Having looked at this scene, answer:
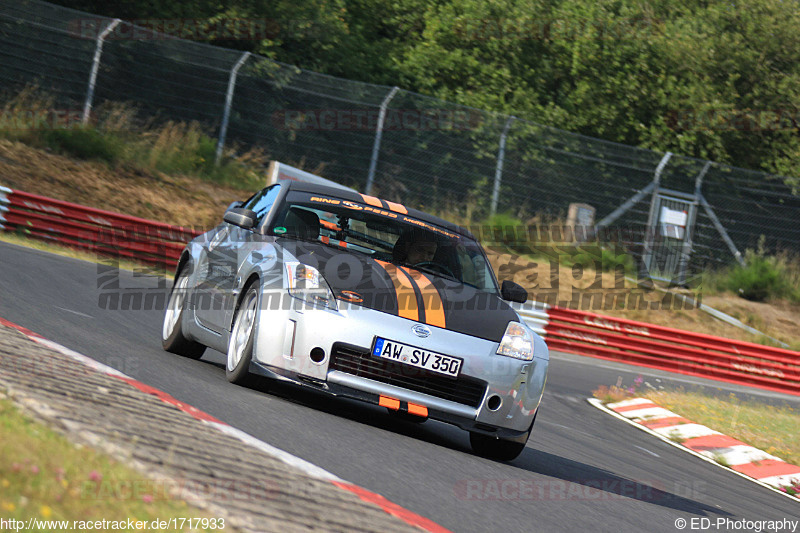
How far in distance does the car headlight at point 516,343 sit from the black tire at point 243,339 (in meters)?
1.53

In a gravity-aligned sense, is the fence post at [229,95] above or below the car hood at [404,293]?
above

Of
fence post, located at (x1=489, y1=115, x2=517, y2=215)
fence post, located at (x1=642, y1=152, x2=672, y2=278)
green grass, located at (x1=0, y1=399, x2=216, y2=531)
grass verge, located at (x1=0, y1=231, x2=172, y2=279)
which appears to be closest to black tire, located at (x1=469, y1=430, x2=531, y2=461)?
green grass, located at (x1=0, y1=399, x2=216, y2=531)

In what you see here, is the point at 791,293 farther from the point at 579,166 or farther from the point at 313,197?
the point at 313,197

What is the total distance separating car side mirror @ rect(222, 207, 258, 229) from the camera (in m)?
7.27

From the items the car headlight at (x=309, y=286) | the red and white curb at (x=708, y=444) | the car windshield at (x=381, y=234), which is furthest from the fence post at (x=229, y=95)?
the car headlight at (x=309, y=286)

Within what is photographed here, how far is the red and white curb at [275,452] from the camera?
169 inches

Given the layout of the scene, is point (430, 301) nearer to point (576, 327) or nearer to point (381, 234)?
point (381, 234)

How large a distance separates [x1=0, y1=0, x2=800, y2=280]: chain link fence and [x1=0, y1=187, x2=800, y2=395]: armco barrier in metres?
4.37

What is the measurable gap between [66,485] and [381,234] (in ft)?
14.7

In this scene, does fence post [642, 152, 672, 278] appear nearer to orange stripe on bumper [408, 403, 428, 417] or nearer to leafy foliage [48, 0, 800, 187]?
leafy foliage [48, 0, 800, 187]

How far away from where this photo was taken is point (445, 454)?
6.31 meters

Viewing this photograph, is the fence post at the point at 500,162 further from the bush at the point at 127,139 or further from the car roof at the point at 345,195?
the car roof at the point at 345,195

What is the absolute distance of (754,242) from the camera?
22094mm

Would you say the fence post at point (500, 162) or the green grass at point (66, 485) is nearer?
the green grass at point (66, 485)
